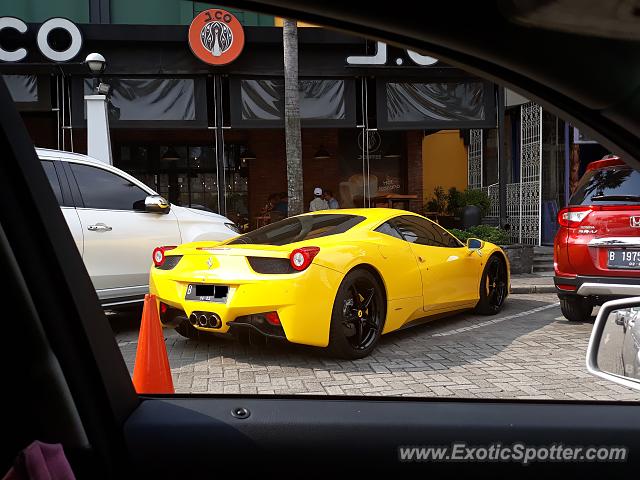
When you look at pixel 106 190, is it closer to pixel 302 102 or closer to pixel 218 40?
pixel 218 40

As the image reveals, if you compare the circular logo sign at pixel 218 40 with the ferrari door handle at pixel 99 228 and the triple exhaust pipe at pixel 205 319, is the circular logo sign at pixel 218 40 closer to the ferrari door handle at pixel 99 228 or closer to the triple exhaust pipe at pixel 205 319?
the ferrari door handle at pixel 99 228

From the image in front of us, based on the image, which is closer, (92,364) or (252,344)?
(92,364)

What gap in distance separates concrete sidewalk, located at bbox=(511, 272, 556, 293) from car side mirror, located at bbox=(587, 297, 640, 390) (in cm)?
825

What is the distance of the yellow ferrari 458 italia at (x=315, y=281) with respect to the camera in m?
4.66

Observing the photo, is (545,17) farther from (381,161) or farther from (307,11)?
(381,161)

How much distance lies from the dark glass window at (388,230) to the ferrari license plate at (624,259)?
185 cm

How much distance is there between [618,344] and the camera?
1.42m

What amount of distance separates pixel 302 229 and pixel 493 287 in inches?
116

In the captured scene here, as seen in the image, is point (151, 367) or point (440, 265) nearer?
point (151, 367)

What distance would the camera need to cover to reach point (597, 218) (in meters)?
5.25

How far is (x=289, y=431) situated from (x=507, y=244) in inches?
423

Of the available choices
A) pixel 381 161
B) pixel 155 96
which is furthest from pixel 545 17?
pixel 381 161

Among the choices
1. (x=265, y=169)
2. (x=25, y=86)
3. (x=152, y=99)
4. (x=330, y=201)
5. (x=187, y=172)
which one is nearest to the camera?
(x=25, y=86)

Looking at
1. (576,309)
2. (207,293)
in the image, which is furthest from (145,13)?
(576,309)
